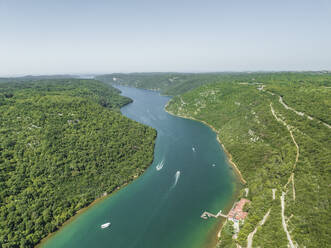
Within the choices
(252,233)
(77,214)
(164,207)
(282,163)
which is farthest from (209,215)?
(77,214)

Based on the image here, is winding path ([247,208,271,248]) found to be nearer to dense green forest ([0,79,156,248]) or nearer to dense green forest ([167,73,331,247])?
dense green forest ([167,73,331,247])

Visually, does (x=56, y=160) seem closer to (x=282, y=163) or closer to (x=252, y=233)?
(x=252, y=233)

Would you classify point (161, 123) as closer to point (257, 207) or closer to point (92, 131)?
point (92, 131)

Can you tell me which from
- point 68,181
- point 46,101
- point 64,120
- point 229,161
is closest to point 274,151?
point 229,161

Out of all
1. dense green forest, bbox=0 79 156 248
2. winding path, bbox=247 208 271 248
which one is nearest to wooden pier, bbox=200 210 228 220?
winding path, bbox=247 208 271 248

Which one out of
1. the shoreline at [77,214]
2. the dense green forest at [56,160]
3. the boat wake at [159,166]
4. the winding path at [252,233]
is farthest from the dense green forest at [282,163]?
the dense green forest at [56,160]
